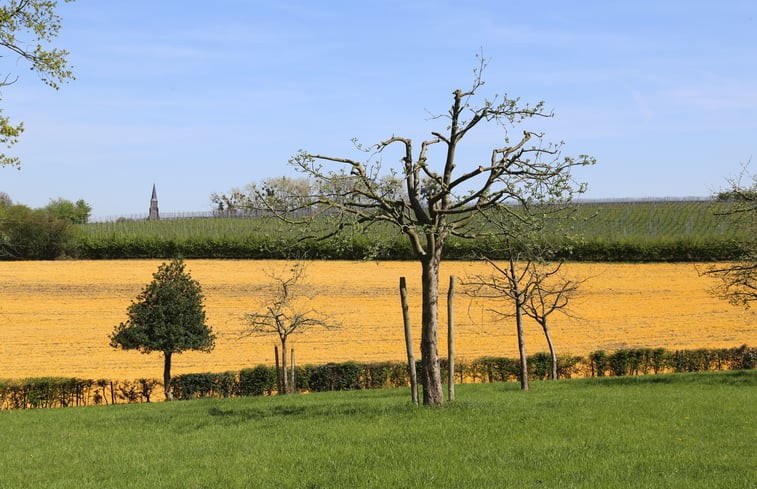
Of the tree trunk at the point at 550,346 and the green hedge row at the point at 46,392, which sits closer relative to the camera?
the green hedge row at the point at 46,392

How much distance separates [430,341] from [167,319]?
16.9 meters

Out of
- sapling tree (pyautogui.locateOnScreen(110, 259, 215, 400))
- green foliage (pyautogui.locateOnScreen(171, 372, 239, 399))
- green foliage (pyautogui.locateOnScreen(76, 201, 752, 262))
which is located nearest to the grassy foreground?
green foliage (pyautogui.locateOnScreen(171, 372, 239, 399))

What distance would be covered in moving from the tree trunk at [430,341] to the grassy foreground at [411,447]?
56 centimetres

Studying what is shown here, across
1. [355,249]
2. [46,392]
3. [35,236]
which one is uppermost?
[35,236]

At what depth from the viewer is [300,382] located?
30.9 metres

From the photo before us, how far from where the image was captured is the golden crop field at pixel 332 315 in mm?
41750

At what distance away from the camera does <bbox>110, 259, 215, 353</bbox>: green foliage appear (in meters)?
29.5

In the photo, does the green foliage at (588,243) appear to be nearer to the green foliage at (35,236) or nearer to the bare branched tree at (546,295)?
the green foliage at (35,236)

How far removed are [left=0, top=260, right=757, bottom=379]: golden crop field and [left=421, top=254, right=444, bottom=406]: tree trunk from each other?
79.5ft

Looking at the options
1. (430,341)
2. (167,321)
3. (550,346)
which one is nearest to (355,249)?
(167,321)

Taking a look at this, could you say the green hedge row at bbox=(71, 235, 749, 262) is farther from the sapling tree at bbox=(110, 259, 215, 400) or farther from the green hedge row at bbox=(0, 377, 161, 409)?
the green hedge row at bbox=(0, 377, 161, 409)

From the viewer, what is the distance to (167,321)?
29812mm

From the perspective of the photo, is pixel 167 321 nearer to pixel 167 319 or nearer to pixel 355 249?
pixel 167 319

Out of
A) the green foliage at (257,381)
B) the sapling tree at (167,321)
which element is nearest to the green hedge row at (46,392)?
the sapling tree at (167,321)
